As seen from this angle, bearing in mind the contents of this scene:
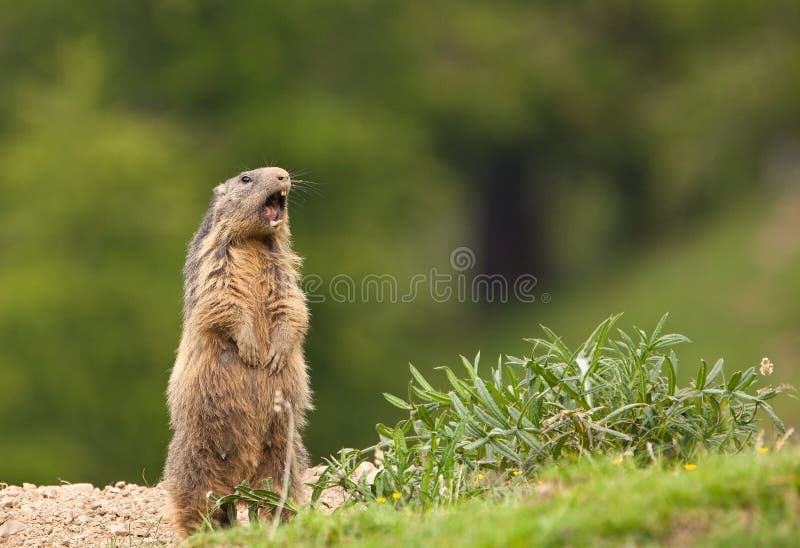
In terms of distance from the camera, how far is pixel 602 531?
581 centimetres

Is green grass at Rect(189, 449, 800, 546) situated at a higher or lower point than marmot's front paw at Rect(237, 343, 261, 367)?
lower

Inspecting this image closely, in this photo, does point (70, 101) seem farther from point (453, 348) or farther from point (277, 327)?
point (277, 327)

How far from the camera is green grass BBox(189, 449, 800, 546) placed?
5.71 m

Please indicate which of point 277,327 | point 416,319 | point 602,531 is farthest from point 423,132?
point 602,531

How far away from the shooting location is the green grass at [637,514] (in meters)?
5.71

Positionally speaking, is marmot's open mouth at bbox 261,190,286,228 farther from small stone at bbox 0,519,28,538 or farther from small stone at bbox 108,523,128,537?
small stone at bbox 0,519,28,538

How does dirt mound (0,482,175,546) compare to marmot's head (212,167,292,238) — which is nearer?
dirt mound (0,482,175,546)

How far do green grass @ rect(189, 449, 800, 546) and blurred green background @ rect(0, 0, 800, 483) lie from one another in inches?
618

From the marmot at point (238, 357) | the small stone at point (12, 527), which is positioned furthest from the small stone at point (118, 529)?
the marmot at point (238, 357)

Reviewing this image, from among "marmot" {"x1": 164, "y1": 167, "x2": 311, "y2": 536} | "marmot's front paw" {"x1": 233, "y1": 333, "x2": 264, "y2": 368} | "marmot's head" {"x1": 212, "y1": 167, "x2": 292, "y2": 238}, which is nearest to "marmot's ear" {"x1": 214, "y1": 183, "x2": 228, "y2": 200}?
"marmot" {"x1": 164, "y1": 167, "x2": 311, "y2": 536}

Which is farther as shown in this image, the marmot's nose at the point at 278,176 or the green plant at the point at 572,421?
the marmot's nose at the point at 278,176

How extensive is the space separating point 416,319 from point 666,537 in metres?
26.1

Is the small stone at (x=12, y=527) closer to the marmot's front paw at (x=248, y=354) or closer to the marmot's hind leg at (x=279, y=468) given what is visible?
the marmot's hind leg at (x=279, y=468)

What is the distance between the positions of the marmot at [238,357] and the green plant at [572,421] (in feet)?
2.22
